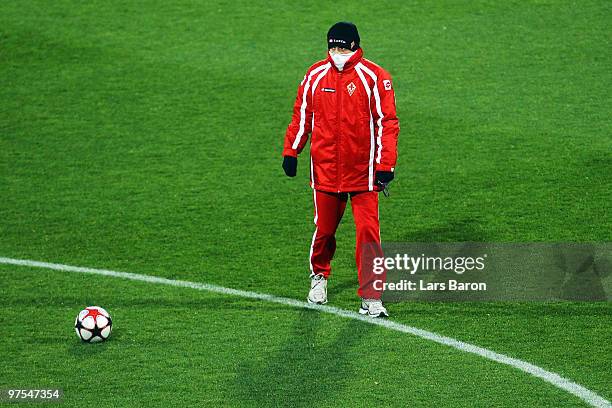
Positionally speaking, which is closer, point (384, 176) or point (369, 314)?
point (384, 176)

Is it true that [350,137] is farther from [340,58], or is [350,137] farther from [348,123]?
[340,58]

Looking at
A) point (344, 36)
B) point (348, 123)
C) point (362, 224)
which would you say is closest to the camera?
point (344, 36)

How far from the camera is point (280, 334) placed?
878cm

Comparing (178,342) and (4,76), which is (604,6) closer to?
(4,76)

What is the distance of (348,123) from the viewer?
8.94 metres

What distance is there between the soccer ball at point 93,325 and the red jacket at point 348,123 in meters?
1.83

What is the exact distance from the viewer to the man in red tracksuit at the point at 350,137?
8.87m

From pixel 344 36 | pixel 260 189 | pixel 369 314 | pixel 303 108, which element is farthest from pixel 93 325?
pixel 260 189

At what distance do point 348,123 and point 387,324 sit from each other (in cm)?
149

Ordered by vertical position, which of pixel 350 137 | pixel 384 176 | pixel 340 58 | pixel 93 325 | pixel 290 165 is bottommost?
pixel 93 325

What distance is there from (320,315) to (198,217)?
2.69m

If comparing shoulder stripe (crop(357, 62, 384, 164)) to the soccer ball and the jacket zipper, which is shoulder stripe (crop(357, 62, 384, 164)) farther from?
the soccer ball

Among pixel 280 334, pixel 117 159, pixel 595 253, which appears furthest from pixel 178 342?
pixel 117 159

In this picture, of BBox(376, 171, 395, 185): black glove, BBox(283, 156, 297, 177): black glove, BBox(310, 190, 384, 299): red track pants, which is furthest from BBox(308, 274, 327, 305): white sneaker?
BBox(376, 171, 395, 185): black glove
